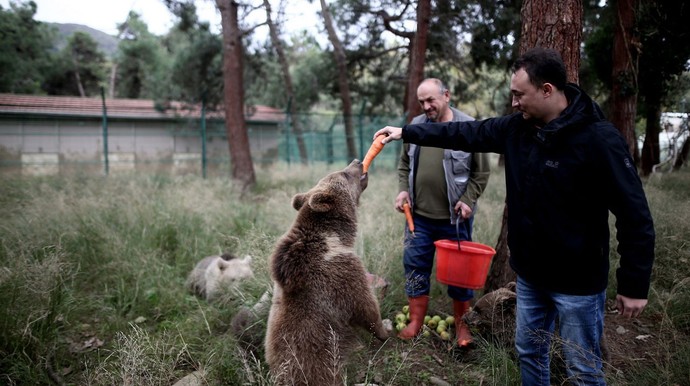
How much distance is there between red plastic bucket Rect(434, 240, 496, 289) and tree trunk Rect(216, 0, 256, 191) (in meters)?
8.36

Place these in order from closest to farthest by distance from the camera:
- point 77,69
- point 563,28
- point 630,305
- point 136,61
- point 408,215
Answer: point 630,305 → point 563,28 → point 408,215 → point 77,69 → point 136,61

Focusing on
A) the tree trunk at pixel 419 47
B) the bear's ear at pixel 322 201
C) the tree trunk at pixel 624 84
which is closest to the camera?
the bear's ear at pixel 322 201

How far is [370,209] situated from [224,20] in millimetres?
7059

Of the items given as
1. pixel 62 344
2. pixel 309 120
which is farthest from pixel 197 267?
pixel 309 120

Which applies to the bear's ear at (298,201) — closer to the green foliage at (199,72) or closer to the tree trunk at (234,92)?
the tree trunk at (234,92)

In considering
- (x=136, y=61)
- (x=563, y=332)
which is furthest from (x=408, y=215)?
(x=136, y=61)

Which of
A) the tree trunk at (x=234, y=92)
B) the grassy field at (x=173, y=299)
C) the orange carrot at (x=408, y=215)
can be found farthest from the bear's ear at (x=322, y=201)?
the tree trunk at (x=234, y=92)

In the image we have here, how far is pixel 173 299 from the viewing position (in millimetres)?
4961

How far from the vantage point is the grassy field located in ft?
10.8

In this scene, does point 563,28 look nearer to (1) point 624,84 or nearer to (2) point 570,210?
(2) point 570,210

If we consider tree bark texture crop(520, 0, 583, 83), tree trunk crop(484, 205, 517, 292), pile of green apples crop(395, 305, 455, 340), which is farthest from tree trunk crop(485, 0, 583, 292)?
pile of green apples crop(395, 305, 455, 340)

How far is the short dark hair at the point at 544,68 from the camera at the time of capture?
2281 millimetres

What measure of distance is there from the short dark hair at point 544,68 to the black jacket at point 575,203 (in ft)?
0.46

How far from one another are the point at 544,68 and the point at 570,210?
0.76m
